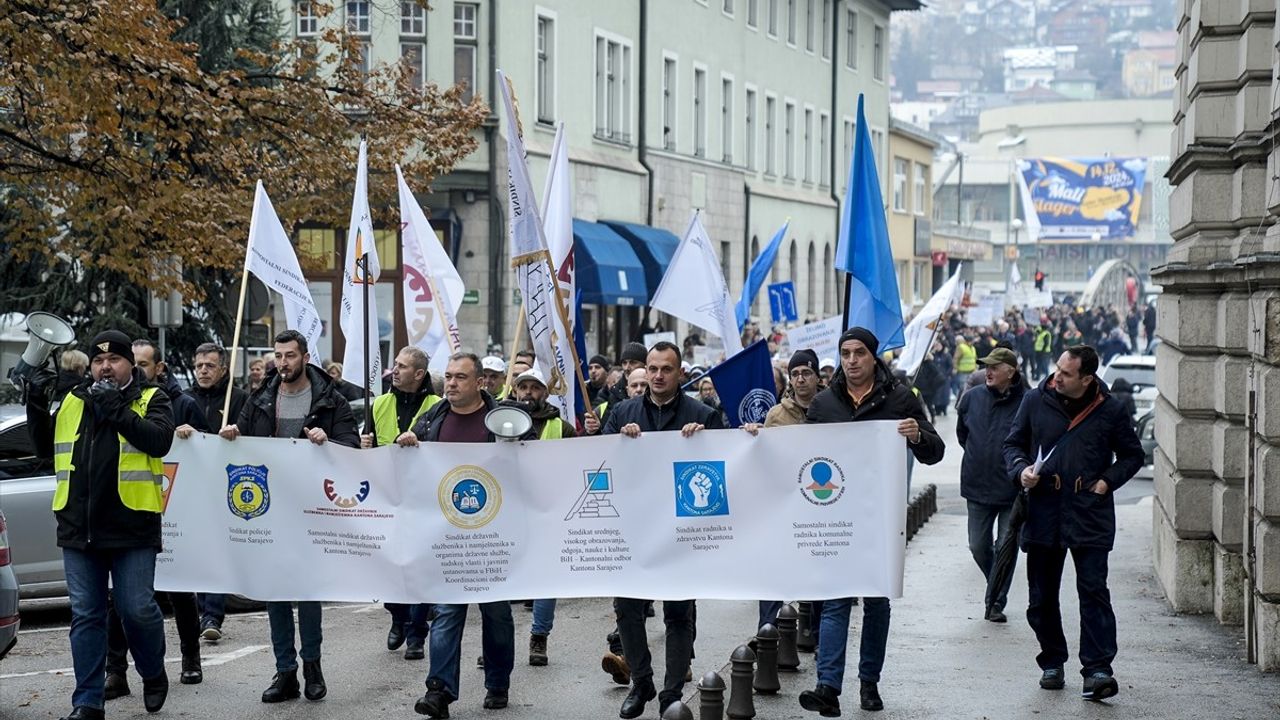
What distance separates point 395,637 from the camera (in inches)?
471

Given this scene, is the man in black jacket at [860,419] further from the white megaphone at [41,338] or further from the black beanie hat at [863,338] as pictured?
the white megaphone at [41,338]

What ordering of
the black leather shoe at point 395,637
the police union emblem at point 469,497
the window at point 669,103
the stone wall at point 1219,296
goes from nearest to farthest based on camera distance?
the police union emblem at point 469,497 < the black leather shoe at point 395,637 < the stone wall at point 1219,296 < the window at point 669,103

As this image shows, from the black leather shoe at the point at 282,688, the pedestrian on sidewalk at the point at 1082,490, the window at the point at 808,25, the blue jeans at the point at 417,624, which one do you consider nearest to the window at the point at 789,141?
the window at the point at 808,25

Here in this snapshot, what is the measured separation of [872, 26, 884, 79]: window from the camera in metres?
62.0

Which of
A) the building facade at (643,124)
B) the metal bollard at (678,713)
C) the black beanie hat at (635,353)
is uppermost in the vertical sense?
the building facade at (643,124)

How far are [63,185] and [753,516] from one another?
1106cm

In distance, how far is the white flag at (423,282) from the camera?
13844 millimetres

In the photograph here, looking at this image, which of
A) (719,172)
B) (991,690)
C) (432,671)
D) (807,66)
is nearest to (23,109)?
Answer: (432,671)

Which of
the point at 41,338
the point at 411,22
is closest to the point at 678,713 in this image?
the point at 41,338

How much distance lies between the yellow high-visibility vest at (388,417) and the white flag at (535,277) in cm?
71

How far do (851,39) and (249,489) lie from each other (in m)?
50.6

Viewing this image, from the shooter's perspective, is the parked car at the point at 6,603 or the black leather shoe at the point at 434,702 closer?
the parked car at the point at 6,603

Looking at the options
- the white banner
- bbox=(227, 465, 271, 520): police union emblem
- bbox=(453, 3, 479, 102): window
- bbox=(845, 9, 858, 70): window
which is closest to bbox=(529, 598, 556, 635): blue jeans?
the white banner

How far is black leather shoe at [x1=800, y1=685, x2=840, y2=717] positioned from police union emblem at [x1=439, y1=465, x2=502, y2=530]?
1.86 metres
